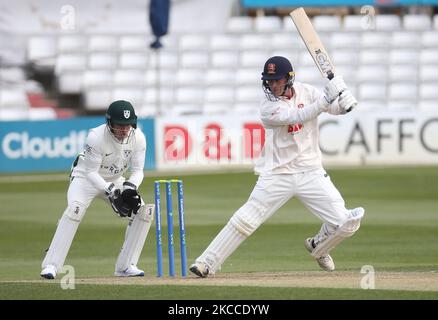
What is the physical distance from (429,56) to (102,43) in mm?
7400

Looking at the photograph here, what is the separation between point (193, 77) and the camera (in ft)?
86.4

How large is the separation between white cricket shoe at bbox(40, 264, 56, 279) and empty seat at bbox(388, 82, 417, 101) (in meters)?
17.2

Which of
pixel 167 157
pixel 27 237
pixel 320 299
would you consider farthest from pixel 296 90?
pixel 167 157

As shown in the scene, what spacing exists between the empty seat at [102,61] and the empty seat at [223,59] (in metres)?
2.24

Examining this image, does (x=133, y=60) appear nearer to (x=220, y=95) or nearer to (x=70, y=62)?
(x=70, y=62)

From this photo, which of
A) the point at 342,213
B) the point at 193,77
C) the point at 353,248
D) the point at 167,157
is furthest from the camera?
the point at 193,77

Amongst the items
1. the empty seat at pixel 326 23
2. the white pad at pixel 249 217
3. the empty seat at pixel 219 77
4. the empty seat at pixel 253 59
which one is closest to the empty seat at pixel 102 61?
the empty seat at pixel 219 77

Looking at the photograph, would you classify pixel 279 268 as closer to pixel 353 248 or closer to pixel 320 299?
pixel 353 248

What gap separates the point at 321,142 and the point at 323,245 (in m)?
13.2

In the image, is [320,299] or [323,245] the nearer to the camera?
[320,299]

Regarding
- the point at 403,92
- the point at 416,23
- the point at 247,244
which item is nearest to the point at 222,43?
the point at 403,92

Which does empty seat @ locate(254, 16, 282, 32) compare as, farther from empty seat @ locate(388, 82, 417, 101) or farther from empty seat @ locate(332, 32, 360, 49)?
empty seat @ locate(388, 82, 417, 101)

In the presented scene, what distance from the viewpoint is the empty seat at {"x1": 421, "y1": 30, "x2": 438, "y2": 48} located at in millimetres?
26656
